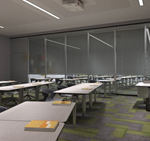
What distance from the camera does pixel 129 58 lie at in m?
7.49

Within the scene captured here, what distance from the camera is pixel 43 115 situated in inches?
79.7

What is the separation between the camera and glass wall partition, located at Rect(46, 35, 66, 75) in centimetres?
898

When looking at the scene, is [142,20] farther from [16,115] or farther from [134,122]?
[16,115]

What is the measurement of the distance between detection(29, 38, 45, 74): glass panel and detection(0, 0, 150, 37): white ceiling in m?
1.66

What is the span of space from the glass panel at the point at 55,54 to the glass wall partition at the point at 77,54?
358 mm

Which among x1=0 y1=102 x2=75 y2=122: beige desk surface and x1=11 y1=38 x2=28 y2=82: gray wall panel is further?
x1=11 y1=38 x2=28 y2=82: gray wall panel

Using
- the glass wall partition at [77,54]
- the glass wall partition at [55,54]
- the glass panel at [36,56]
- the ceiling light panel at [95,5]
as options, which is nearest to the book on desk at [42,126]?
the ceiling light panel at [95,5]

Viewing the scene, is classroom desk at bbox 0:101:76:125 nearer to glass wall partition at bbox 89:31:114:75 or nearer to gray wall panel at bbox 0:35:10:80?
glass wall partition at bbox 89:31:114:75

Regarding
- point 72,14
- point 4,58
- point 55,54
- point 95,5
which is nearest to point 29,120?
point 95,5

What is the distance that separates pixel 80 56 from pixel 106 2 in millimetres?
3911

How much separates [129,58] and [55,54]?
398 centimetres

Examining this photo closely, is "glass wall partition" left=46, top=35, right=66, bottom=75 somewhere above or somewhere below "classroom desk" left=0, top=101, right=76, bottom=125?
above

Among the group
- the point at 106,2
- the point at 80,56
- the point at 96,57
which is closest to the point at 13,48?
the point at 80,56

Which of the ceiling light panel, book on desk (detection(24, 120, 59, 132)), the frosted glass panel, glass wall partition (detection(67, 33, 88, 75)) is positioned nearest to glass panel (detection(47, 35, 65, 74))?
glass wall partition (detection(67, 33, 88, 75))
